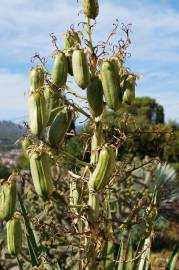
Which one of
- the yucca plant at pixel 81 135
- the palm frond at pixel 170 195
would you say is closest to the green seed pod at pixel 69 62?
the yucca plant at pixel 81 135

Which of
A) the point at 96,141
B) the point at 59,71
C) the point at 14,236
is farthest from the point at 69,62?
the point at 14,236

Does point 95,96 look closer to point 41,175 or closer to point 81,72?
point 81,72

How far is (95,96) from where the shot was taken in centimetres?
188

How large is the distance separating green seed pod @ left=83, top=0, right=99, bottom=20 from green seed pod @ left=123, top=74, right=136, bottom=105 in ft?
0.93

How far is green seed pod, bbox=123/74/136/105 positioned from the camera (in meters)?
2.02

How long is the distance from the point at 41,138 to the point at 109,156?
0.79ft

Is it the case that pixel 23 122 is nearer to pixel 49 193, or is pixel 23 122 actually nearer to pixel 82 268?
pixel 49 193

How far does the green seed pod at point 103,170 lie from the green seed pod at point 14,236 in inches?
13.2

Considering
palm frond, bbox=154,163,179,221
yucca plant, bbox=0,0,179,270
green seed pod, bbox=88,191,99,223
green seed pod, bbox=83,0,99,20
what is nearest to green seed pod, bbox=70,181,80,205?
yucca plant, bbox=0,0,179,270

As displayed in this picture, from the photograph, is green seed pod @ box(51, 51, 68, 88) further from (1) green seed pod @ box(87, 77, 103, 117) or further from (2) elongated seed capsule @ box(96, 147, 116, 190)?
(2) elongated seed capsule @ box(96, 147, 116, 190)

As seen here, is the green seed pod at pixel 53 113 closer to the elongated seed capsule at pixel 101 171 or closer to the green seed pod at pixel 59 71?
the green seed pod at pixel 59 71

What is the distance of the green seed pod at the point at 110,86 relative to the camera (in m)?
1.86

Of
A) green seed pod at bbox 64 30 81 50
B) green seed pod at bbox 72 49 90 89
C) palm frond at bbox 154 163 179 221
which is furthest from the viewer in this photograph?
palm frond at bbox 154 163 179 221

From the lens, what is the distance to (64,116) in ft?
6.26
